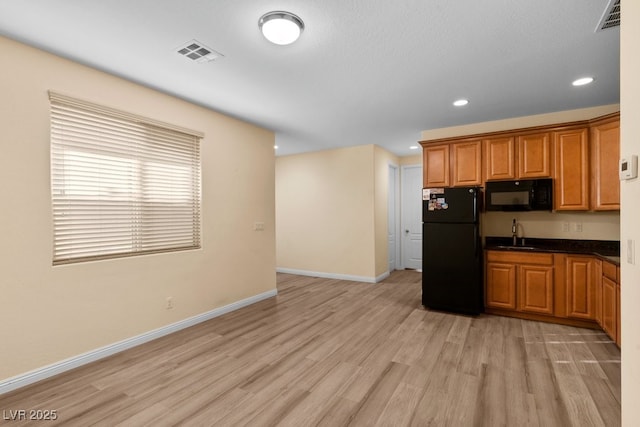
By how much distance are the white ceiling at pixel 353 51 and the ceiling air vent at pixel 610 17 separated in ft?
0.13

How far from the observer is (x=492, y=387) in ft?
7.79

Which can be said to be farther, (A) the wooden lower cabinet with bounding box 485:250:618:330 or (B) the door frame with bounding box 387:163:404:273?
(B) the door frame with bounding box 387:163:404:273

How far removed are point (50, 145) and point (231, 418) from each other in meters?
2.61

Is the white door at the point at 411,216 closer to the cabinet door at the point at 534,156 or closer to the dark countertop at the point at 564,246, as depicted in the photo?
the dark countertop at the point at 564,246

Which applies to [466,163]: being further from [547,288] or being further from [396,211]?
[396,211]

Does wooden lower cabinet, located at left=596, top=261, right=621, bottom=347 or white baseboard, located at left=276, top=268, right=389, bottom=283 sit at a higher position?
wooden lower cabinet, located at left=596, top=261, right=621, bottom=347

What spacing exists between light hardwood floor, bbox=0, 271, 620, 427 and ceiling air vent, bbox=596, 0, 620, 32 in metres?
2.65

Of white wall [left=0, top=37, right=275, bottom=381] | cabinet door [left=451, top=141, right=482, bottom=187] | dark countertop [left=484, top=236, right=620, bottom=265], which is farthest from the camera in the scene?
cabinet door [left=451, top=141, right=482, bottom=187]

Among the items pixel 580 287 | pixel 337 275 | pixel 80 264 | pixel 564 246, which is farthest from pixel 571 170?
pixel 80 264

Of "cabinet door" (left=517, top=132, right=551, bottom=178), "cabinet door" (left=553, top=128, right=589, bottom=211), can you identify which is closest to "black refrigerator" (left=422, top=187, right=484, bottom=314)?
"cabinet door" (left=517, top=132, right=551, bottom=178)

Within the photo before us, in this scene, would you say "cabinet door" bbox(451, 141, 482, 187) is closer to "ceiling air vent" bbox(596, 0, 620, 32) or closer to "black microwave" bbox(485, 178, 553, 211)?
"black microwave" bbox(485, 178, 553, 211)

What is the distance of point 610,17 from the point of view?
82.8 inches
